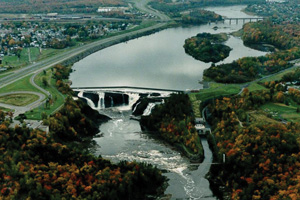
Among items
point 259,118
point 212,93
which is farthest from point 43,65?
point 259,118

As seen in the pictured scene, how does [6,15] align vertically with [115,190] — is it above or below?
above

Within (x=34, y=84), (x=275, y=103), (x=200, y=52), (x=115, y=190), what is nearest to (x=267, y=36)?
(x=200, y=52)

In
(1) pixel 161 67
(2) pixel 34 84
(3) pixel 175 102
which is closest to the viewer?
(3) pixel 175 102

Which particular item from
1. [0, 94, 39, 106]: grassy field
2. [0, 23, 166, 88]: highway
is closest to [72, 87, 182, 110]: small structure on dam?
[0, 94, 39, 106]: grassy field

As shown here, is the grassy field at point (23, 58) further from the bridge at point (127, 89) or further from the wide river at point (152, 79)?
the bridge at point (127, 89)

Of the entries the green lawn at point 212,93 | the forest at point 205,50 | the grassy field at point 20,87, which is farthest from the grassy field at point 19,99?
the forest at point 205,50

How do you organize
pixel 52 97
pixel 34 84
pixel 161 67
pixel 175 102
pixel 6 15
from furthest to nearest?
pixel 6 15, pixel 161 67, pixel 34 84, pixel 52 97, pixel 175 102

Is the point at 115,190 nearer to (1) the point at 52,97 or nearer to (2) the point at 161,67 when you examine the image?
(1) the point at 52,97

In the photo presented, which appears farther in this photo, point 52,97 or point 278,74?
point 278,74
